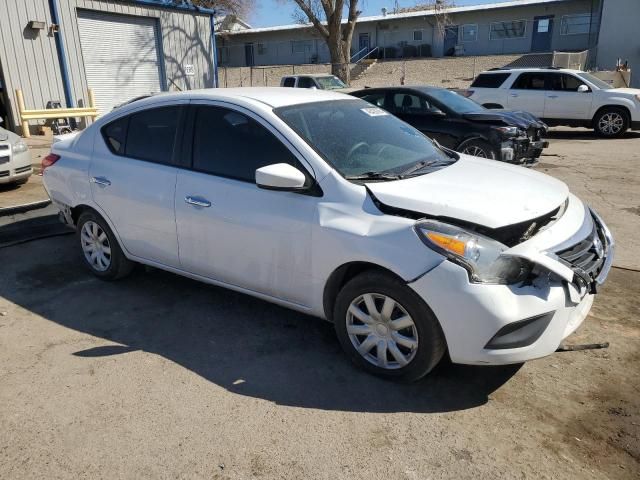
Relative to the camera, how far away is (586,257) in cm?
313

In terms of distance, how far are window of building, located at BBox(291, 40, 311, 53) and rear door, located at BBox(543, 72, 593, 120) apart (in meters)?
33.6

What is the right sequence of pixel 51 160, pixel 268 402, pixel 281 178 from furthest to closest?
pixel 51 160 < pixel 281 178 < pixel 268 402

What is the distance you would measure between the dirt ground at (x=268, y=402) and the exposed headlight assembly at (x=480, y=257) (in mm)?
775

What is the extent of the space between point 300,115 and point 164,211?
1279mm

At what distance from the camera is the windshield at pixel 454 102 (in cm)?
914

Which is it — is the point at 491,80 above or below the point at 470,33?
below

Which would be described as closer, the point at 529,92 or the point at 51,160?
the point at 51,160

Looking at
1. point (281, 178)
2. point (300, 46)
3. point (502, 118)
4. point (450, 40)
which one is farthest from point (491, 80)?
point (300, 46)

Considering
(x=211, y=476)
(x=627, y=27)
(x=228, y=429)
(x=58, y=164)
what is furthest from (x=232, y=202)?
(x=627, y=27)

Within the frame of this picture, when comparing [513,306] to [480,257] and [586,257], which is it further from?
[586,257]

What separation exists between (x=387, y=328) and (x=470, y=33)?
41.3 metres

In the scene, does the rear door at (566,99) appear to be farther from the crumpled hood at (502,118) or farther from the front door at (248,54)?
the front door at (248,54)

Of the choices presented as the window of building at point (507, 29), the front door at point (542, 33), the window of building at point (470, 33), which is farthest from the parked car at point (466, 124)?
the window of building at point (470, 33)

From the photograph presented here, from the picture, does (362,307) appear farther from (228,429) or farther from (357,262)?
(228,429)
